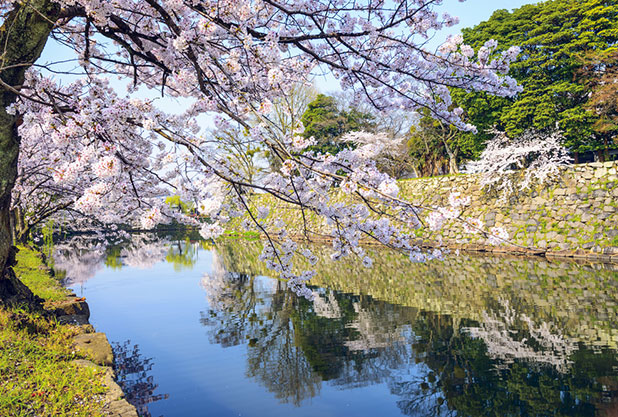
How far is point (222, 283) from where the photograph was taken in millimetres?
12875

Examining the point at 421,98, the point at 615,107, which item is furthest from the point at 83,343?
the point at 615,107

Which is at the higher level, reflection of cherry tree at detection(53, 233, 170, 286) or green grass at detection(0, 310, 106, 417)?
reflection of cherry tree at detection(53, 233, 170, 286)

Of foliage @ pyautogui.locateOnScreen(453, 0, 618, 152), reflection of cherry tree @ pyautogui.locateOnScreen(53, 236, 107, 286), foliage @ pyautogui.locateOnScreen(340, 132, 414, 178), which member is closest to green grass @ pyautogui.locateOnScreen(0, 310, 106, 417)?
reflection of cherry tree @ pyautogui.locateOnScreen(53, 236, 107, 286)

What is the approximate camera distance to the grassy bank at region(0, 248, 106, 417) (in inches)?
135

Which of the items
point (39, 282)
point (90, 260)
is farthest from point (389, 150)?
point (39, 282)

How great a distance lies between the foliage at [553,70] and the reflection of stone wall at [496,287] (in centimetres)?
880

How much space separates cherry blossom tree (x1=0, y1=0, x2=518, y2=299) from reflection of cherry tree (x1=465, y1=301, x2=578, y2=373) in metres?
2.74

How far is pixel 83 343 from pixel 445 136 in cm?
2546

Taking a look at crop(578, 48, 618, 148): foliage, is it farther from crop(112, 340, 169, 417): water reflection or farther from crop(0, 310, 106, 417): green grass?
crop(0, 310, 106, 417): green grass

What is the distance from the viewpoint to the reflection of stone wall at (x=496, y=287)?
7.48m

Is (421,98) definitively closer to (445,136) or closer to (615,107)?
(615,107)

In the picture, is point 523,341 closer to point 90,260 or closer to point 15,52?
point 15,52

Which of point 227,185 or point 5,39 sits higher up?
point 5,39

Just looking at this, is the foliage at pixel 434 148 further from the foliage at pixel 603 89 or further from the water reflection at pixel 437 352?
the water reflection at pixel 437 352
